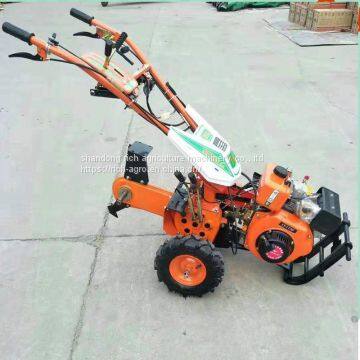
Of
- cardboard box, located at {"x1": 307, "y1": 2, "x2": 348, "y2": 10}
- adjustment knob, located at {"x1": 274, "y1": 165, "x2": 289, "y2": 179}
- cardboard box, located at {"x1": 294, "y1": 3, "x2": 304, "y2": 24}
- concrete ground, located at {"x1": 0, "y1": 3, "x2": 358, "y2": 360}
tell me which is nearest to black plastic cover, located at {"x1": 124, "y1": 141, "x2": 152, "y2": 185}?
concrete ground, located at {"x1": 0, "y1": 3, "x2": 358, "y2": 360}

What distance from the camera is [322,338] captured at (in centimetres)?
234

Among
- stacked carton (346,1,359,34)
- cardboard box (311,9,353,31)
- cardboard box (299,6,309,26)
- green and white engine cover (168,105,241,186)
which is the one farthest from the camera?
cardboard box (299,6,309,26)

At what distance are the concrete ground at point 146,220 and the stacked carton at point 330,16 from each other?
1.30 meters

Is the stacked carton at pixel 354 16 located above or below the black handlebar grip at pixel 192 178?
below

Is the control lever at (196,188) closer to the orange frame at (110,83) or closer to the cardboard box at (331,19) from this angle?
the orange frame at (110,83)

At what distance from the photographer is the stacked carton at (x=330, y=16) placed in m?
8.70

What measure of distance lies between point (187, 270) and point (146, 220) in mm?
908

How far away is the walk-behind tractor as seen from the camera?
234 cm

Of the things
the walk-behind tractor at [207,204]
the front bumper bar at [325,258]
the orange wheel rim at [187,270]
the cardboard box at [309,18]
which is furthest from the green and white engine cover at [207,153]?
the cardboard box at [309,18]

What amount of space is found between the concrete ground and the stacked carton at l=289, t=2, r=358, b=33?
130 centimetres

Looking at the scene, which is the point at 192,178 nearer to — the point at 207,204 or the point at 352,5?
the point at 207,204

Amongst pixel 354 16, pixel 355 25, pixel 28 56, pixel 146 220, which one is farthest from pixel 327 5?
pixel 28 56

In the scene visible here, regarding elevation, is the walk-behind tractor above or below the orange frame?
below

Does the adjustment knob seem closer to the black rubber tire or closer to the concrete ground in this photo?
the black rubber tire
